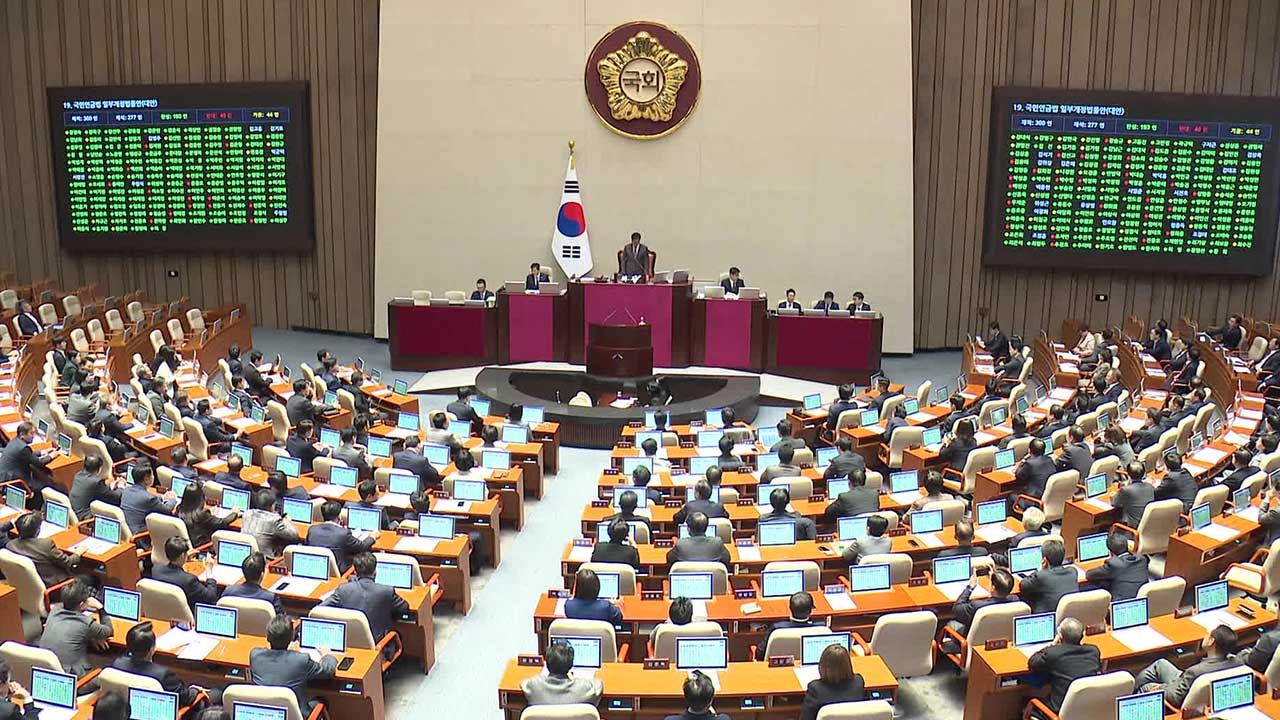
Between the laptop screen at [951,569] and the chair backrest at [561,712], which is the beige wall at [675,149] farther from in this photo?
the chair backrest at [561,712]

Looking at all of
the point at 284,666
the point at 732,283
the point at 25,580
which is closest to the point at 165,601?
the point at 25,580

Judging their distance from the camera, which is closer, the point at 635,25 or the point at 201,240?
the point at 635,25

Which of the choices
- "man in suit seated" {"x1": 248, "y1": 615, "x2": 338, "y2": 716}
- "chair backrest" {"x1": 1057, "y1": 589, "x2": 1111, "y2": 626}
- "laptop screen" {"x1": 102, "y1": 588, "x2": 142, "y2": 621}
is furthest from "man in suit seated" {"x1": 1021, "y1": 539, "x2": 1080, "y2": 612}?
"laptop screen" {"x1": 102, "y1": 588, "x2": 142, "y2": 621}

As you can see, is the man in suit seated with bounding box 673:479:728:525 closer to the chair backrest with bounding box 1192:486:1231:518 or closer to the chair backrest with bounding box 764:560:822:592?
the chair backrest with bounding box 764:560:822:592

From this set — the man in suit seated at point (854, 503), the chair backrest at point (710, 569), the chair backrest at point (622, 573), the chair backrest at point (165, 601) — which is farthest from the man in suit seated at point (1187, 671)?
the chair backrest at point (165, 601)

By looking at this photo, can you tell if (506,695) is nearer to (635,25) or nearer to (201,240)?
(635,25)

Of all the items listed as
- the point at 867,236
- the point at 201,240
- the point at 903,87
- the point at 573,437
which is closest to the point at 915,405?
the point at 573,437
